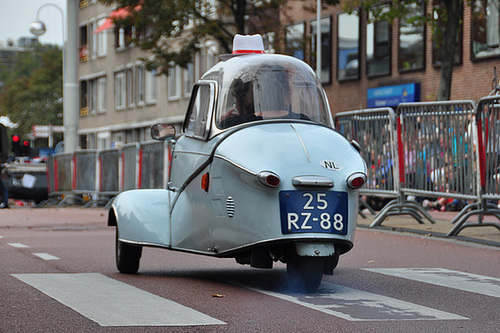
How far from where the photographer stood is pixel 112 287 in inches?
332

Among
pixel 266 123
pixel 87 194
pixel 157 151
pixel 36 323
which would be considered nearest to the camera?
pixel 36 323

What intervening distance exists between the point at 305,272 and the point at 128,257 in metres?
2.22

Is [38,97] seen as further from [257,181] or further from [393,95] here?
[257,181]

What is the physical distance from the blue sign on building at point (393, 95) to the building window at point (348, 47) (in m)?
1.59

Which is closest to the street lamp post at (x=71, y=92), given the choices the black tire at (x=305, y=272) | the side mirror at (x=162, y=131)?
the side mirror at (x=162, y=131)

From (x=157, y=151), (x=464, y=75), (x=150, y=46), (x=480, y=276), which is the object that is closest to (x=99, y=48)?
(x=150, y=46)

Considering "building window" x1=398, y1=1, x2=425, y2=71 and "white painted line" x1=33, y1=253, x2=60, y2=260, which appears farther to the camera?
"building window" x1=398, y1=1, x2=425, y2=71

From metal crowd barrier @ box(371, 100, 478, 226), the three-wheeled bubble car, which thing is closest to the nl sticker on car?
the three-wheeled bubble car

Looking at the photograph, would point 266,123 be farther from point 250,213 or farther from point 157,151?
point 157,151

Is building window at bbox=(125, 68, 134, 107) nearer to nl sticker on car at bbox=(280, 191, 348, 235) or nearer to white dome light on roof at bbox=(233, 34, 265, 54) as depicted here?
white dome light on roof at bbox=(233, 34, 265, 54)

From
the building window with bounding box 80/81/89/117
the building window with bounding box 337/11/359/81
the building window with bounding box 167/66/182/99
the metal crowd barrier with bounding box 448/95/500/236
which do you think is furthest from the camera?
the building window with bounding box 80/81/89/117

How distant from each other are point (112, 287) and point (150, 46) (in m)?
25.9

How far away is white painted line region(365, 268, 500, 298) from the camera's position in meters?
8.49

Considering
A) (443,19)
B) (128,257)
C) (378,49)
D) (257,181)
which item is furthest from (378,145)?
(378,49)
